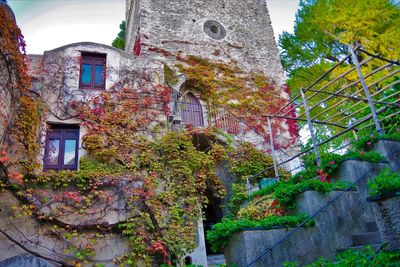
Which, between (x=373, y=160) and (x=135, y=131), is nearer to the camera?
(x=373, y=160)

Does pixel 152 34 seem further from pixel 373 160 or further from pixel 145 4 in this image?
pixel 373 160

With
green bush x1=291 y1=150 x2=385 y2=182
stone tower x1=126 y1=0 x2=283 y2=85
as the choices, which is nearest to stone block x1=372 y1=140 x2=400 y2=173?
green bush x1=291 y1=150 x2=385 y2=182

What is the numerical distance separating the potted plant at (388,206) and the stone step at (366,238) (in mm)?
1077

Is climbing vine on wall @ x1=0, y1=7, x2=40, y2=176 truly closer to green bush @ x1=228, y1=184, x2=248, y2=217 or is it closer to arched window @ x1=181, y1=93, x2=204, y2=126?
green bush @ x1=228, y1=184, x2=248, y2=217

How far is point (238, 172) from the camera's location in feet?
38.6

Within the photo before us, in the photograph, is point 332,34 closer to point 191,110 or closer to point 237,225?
point 191,110

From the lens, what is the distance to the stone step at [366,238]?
14.4 feet

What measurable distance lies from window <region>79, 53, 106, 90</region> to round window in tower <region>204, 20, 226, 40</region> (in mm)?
7451

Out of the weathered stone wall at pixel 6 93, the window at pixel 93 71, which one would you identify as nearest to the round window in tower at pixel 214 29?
the window at pixel 93 71

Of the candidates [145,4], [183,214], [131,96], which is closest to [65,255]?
[183,214]

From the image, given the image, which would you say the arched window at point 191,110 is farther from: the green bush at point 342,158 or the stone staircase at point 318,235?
the stone staircase at point 318,235

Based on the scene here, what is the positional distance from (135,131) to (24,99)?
2.94 metres

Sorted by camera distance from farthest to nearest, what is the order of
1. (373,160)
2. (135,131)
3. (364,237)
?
(135,131) < (373,160) < (364,237)

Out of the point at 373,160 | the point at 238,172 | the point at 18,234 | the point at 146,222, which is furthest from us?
the point at 238,172
